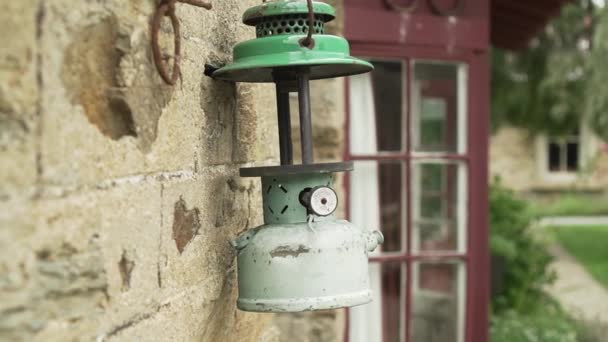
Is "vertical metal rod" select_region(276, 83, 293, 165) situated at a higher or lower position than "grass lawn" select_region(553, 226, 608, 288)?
higher

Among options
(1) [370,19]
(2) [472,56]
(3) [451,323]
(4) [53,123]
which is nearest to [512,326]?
(3) [451,323]

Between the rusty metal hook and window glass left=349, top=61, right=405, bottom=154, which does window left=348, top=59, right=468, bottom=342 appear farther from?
the rusty metal hook

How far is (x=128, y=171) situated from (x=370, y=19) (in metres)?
2.09

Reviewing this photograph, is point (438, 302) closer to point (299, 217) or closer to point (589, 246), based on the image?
point (299, 217)

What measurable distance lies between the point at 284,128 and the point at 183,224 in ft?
1.33

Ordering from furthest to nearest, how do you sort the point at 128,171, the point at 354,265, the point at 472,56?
the point at 472,56, the point at 354,265, the point at 128,171

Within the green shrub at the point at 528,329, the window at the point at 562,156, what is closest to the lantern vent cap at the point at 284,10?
the green shrub at the point at 528,329

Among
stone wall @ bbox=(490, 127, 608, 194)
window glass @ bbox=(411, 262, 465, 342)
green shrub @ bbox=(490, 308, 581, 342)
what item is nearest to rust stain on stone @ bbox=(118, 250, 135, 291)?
window glass @ bbox=(411, 262, 465, 342)

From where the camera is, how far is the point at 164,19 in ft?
5.64

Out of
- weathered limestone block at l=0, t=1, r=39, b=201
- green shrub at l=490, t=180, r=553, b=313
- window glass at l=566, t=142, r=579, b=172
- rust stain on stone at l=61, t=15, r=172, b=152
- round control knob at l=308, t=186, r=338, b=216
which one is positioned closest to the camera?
weathered limestone block at l=0, t=1, r=39, b=201

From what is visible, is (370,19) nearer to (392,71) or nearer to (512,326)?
(392,71)

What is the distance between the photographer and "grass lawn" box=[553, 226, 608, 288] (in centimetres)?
956

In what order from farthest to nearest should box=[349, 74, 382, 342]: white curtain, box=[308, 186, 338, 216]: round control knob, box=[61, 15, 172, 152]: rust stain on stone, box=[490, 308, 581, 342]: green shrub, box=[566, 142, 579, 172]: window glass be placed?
1. box=[566, 142, 579, 172]: window glass
2. box=[490, 308, 581, 342]: green shrub
3. box=[349, 74, 382, 342]: white curtain
4. box=[308, 186, 338, 216]: round control knob
5. box=[61, 15, 172, 152]: rust stain on stone

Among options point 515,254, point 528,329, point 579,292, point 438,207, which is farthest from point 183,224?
point 579,292
